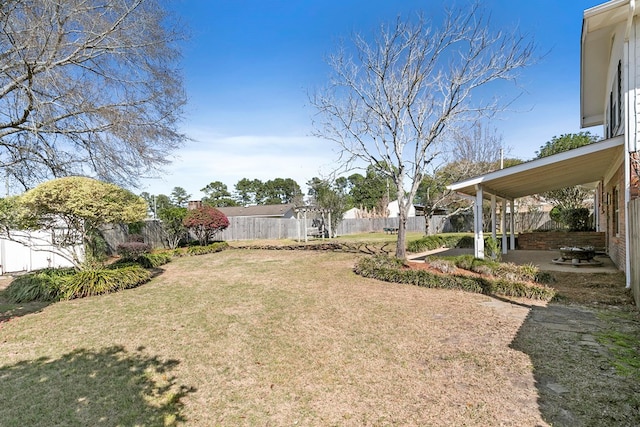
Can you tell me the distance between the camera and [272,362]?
3.96 m

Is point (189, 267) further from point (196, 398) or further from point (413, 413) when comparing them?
point (413, 413)

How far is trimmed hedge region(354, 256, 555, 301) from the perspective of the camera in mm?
6578

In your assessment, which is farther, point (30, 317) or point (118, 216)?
point (118, 216)

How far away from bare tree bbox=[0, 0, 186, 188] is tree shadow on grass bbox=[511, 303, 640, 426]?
10.3m

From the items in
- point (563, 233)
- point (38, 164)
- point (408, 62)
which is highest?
point (408, 62)

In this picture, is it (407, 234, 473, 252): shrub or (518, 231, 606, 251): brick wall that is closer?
(518, 231, 606, 251): brick wall

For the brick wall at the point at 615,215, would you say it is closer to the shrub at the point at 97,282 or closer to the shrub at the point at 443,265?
the shrub at the point at 443,265

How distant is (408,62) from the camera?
1098cm

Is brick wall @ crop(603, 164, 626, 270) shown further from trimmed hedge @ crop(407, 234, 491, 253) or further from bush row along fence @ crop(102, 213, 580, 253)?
bush row along fence @ crop(102, 213, 580, 253)

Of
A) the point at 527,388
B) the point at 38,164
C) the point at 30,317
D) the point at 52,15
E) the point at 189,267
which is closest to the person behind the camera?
the point at 527,388

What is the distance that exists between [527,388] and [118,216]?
8750 mm

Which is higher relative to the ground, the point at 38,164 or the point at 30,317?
the point at 38,164

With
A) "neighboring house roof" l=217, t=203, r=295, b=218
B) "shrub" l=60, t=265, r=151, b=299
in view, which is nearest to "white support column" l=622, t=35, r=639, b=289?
"shrub" l=60, t=265, r=151, b=299

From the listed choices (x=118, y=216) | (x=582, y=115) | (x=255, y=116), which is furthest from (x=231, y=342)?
(x=582, y=115)
